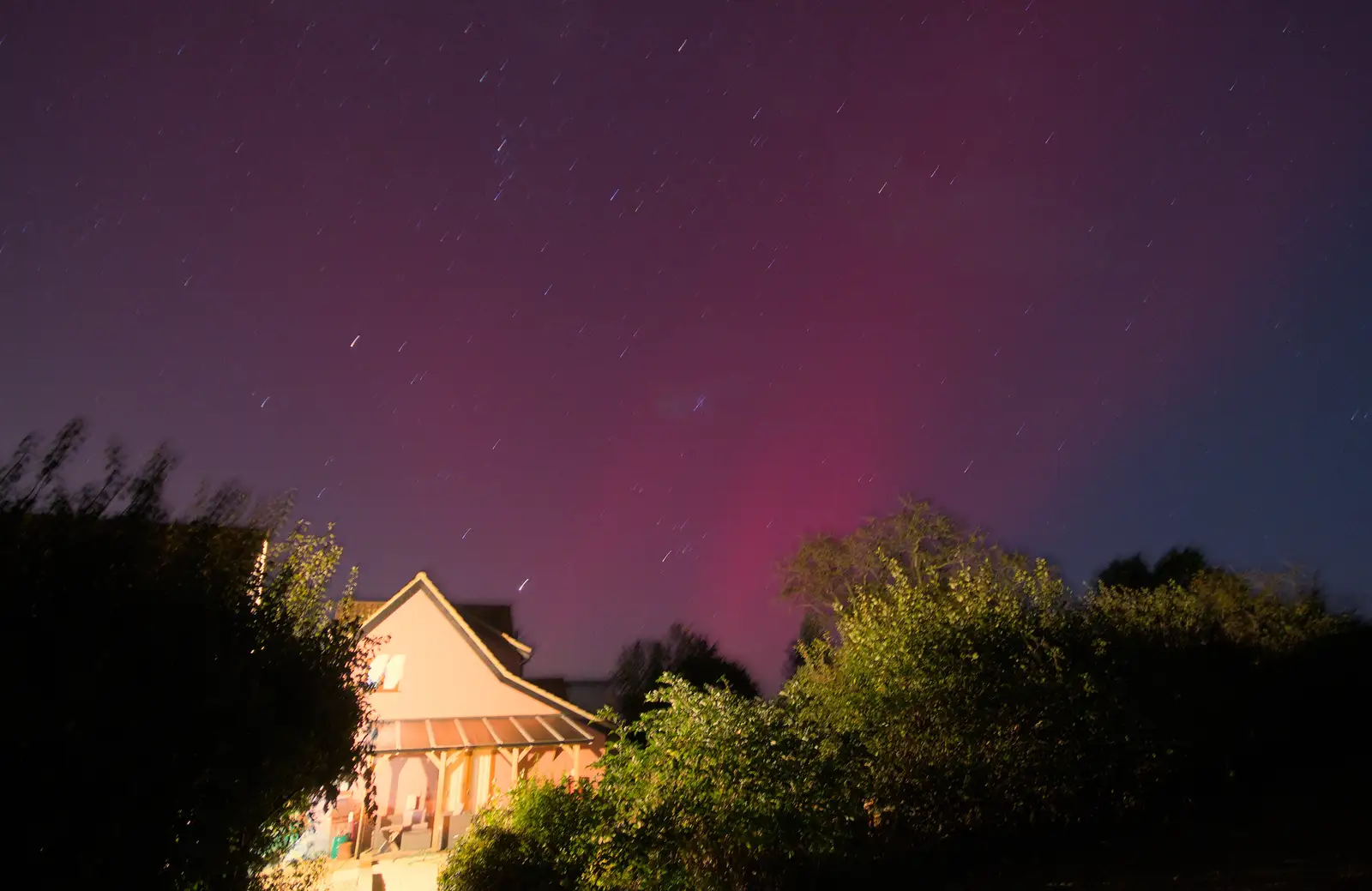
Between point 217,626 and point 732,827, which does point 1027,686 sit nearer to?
point 732,827

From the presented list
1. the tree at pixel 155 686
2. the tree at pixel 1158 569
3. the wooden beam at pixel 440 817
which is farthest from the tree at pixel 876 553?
the tree at pixel 155 686

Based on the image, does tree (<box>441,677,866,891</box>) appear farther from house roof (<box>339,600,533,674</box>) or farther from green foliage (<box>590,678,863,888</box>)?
house roof (<box>339,600,533,674</box>)

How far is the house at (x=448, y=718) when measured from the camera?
67.4ft

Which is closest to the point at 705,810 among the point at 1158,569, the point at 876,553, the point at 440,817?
the point at 440,817

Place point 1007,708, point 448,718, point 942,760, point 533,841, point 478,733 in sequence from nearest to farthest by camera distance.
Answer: point 533,841
point 942,760
point 1007,708
point 478,733
point 448,718

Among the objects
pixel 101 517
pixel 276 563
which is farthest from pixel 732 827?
pixel 101 517

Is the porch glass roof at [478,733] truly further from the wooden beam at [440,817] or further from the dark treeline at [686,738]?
the dark treeline at [686,738]

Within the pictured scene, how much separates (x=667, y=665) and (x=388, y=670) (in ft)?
109

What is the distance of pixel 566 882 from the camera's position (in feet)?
27.5

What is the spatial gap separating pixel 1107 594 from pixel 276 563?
758 inches

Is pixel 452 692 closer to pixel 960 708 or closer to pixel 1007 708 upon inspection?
pixel 960 708

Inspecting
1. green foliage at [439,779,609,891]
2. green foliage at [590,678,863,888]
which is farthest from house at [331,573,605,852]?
green foliage at [590,678,863,888]

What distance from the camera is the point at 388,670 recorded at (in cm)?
2264

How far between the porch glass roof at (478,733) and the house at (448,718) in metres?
0.04
